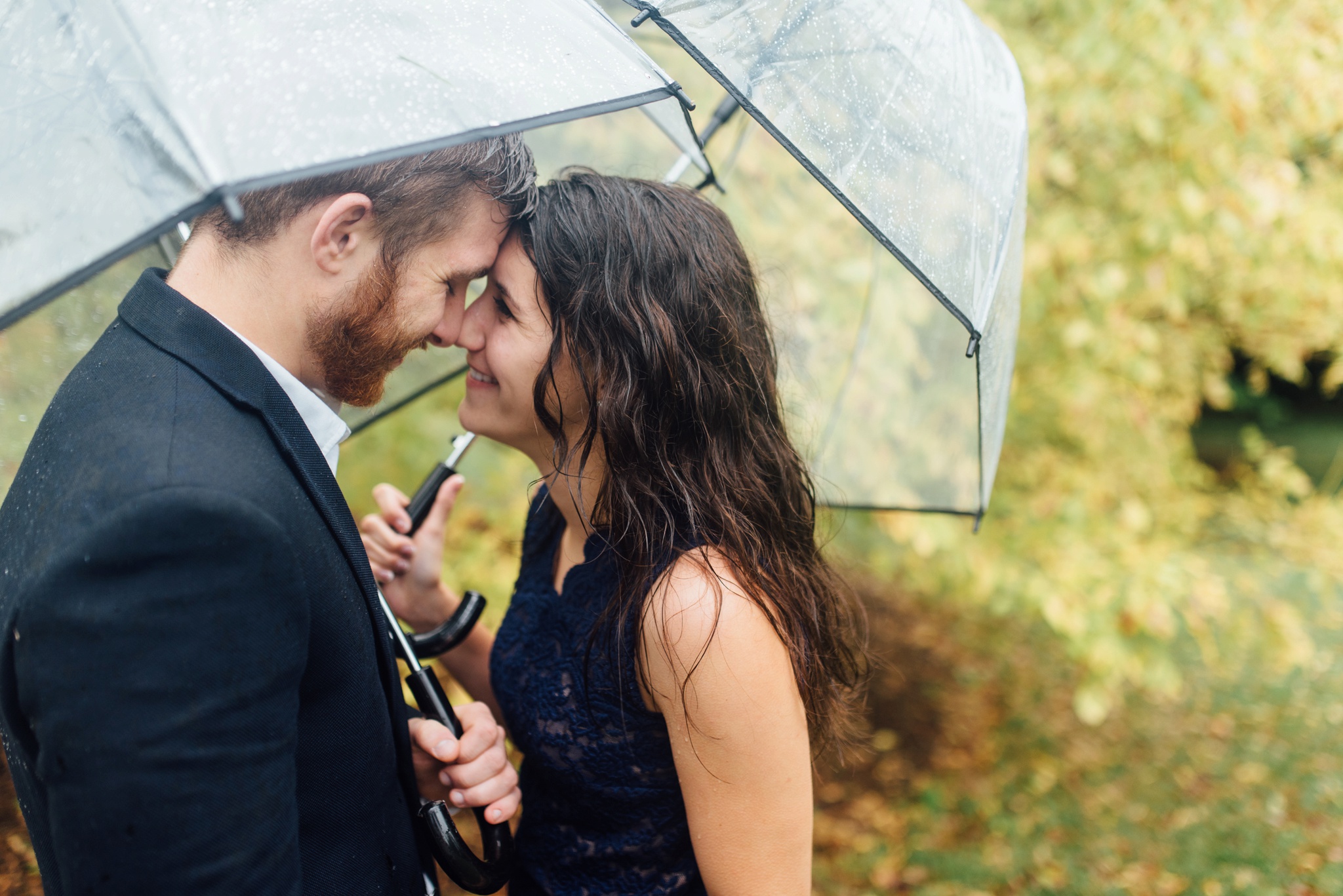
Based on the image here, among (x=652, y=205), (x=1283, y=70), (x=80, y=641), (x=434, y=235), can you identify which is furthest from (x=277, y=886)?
(x=1283, y=70)

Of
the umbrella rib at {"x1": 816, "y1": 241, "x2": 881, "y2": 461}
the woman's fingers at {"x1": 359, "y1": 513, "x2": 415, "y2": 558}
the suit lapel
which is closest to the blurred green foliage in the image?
the umbrella rib at {"x1": 816, "y1": 241, "x2": 881, "y2": 461}

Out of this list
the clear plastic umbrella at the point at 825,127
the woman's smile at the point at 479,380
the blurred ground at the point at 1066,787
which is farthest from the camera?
the blurred ground at the point at 1066,787

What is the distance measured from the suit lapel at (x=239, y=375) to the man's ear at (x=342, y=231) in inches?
8.2

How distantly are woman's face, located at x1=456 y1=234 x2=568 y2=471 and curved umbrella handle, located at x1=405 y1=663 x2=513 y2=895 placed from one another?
57 centimetres

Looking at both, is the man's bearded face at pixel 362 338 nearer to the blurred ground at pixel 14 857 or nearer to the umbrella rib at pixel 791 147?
the umbrella rib at pixel 791 147

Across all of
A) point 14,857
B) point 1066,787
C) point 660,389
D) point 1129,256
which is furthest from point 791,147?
point 1066,787

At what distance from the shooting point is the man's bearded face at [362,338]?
1580 millimetres

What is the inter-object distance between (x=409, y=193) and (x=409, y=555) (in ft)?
3.58

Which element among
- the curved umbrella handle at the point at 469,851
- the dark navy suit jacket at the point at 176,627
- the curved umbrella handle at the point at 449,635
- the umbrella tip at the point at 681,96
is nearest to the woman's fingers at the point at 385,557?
the curved umbrella handle at the point at 449,635

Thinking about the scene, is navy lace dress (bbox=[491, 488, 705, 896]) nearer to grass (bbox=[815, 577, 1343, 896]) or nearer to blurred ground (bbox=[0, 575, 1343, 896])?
blurred ground (bbox=[0, 575, 1343, 896])

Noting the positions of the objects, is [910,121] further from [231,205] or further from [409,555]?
[409,555]

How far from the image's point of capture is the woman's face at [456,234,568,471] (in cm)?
190

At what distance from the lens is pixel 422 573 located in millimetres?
2400

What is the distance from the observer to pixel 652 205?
6.37ft
